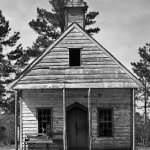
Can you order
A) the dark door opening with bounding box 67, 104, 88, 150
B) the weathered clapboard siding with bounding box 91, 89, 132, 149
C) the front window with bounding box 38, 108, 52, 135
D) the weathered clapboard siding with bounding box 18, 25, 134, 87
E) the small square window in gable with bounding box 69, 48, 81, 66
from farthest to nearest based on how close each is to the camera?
the dark door opening with bounding box 67, 104, 88, 150 → the front window with bounding box 38, 108, 52, 135 → the weathered clapboard siding with bounding box 91, 89, 132, 149 → the small square window in gable with bounding box 69, 48, 81, 66 → the weathered clapboard siding with bounding box 18, 25, 134, 87

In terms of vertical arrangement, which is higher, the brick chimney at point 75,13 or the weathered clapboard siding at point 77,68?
the brick chimney at point 75,13

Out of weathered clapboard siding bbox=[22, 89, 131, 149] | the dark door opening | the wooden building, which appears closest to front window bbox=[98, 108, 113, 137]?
the wooden building

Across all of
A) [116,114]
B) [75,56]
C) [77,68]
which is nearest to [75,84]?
[77,68]

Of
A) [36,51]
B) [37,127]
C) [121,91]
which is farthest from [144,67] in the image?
[37,127]

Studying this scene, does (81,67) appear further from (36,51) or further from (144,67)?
(144,67)

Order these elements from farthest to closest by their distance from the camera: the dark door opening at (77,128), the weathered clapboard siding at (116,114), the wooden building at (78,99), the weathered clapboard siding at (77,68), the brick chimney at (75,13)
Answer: the brick chimney at (75,13) < the dark door opening at (77,128) < the weathered clapboard siding at (116,114) < the wooden building at (78,99) < the weathered clapboard siding at (77,68)

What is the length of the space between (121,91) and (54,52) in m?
4.71

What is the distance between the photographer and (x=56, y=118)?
2047cm

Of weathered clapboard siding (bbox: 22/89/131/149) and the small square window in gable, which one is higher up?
the small square window in gable

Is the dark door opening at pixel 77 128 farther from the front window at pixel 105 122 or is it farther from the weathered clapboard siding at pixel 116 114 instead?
A: the front window at pixel 105 122

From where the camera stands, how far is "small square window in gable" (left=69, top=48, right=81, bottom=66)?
66.1ft

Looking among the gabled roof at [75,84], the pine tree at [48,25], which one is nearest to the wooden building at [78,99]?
the gabled roof at [75,84]

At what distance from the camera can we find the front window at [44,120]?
20469mm

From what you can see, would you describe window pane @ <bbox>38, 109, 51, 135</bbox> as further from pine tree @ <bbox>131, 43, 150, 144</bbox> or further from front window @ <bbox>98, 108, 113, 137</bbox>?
→ pine tree @ <bbox>131, 43, 150, 144</bbox>
